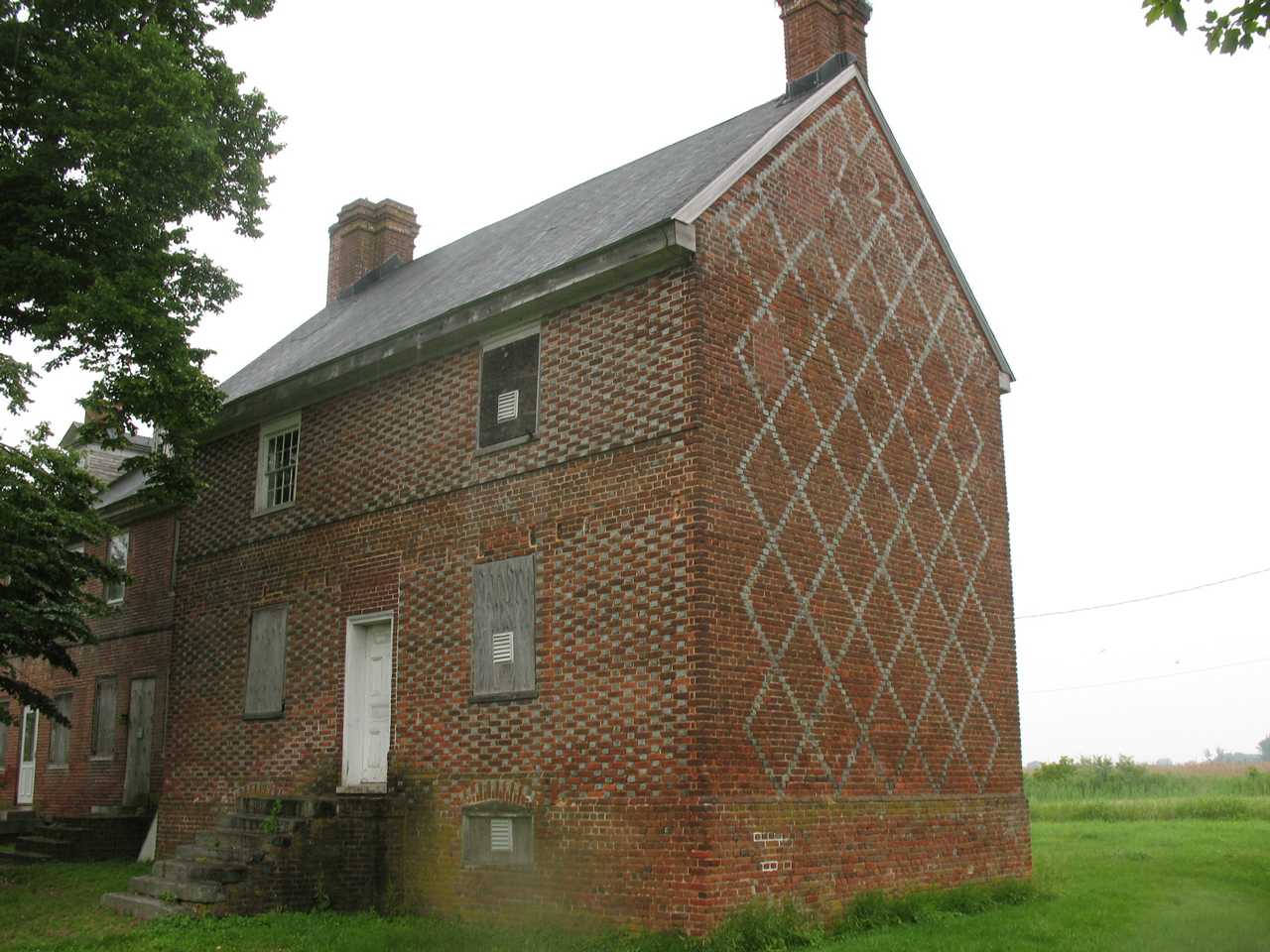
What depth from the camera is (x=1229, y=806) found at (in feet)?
87.5

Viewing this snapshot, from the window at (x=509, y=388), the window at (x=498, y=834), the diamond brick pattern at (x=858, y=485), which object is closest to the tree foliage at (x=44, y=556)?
the window at (x=509, y=388)

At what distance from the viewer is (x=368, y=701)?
14.8 meters

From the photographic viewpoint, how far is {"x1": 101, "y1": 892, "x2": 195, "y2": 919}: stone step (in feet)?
A: 39.6

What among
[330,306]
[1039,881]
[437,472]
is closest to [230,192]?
[437,472]

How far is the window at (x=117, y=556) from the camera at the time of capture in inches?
894

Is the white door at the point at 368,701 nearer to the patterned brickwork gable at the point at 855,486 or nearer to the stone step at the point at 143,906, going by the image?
the stone step at the point at 143,906

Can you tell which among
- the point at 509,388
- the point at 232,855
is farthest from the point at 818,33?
the point at 232,855

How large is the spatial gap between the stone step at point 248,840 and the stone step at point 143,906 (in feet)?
2.74

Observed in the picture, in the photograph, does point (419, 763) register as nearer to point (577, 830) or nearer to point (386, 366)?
point (577, 830)

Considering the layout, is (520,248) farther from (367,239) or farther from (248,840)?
(248,840)

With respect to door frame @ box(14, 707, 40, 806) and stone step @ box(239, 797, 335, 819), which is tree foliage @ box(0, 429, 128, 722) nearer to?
stone step @ box(239, 797, 335, 819)

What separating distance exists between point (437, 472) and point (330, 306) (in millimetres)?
9712

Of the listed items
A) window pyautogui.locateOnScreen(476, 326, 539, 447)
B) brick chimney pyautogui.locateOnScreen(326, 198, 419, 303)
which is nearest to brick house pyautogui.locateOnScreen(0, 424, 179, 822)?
brick chimney pyautogui.locateOnScreen(326, 198, 419, 303)

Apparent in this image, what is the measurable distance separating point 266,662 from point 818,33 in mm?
11532
